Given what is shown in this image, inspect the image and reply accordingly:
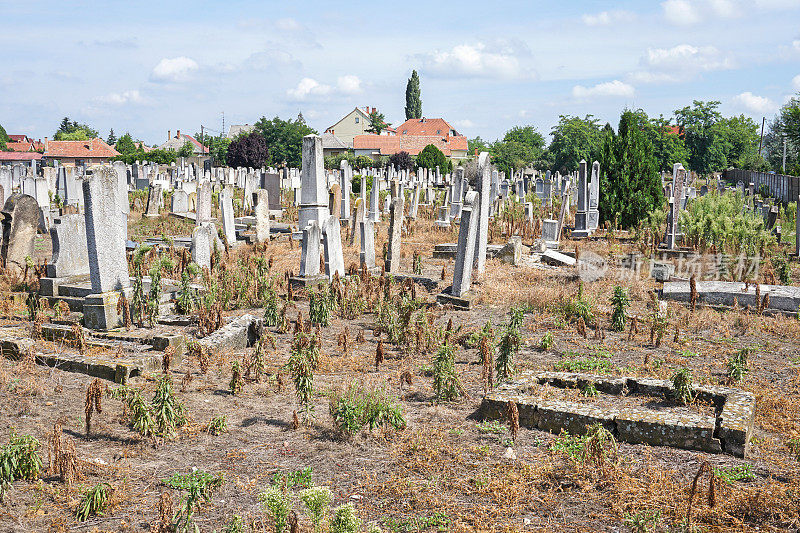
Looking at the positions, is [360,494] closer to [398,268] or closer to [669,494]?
[669,494]

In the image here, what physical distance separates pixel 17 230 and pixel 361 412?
11412mm

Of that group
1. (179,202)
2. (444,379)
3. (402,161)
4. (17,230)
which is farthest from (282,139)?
(444,379)

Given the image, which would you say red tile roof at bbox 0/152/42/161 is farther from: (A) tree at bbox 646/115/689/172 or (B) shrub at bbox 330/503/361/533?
(B) shrub at bbox 330/503/361/533

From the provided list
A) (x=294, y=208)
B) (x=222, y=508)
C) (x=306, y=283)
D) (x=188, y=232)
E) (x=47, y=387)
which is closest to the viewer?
(x=222, y=508)

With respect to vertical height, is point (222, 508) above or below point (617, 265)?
below

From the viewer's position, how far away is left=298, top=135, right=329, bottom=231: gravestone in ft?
47.5

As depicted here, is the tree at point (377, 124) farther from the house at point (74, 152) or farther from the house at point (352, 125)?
the house at point (74, 152)

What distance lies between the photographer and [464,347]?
9.57 meters

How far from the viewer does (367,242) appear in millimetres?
14586

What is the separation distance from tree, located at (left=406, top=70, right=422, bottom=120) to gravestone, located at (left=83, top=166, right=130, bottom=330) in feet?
329

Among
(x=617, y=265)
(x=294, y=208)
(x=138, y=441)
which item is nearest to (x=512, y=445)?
(x=138, y=441)

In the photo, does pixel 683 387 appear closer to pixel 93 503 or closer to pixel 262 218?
pixel 93 503

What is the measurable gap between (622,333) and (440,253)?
7.80 metres

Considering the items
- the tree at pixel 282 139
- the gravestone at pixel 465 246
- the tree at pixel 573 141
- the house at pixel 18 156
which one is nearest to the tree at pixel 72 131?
the house at pixel 18 156
